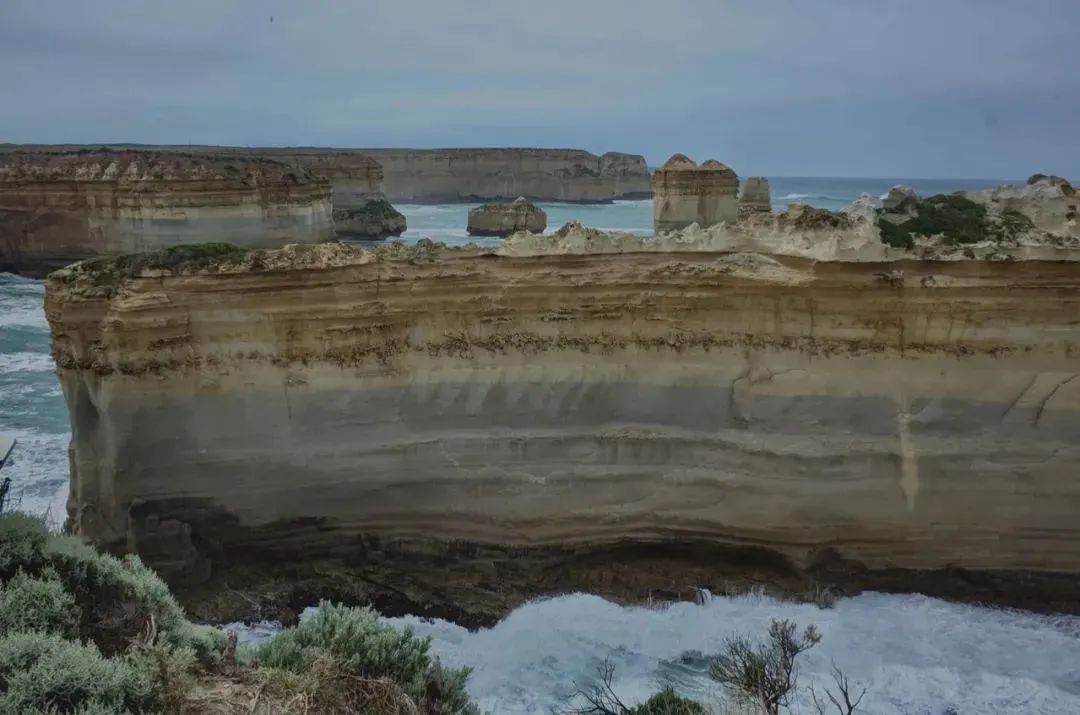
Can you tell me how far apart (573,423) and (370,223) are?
1224 inches

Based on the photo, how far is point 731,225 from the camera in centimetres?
827

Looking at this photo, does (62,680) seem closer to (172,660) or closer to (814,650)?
(172,660)

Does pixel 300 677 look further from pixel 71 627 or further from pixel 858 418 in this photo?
pixel 858 418

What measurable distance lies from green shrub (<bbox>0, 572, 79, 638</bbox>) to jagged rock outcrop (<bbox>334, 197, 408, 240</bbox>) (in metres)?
33.9

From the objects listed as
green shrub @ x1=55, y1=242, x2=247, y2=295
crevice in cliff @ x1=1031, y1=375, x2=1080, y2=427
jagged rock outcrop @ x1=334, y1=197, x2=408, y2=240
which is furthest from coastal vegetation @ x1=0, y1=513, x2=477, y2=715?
jagged rock outcrop @ x1=334, y1=197, x2=408, y2=240

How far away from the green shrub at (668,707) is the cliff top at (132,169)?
2722 cm

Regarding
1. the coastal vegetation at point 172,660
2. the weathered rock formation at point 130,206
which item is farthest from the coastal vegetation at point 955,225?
the weathered rock formation at point 130,206

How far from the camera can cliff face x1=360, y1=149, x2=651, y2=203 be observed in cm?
6831

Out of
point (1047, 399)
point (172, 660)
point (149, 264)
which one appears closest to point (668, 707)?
point (172, 660)

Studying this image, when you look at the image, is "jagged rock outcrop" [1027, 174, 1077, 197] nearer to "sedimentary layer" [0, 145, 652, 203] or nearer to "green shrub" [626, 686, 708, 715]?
"green shrub" [626, 686, 708, 715]

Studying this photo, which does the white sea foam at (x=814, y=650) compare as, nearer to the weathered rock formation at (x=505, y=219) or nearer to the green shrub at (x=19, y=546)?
the green shrub at (x=19, y=546)

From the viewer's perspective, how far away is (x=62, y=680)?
3816 mm

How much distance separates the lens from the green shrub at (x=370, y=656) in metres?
4.98

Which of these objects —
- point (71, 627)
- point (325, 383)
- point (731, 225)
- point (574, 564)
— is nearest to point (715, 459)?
point (574, 564)
